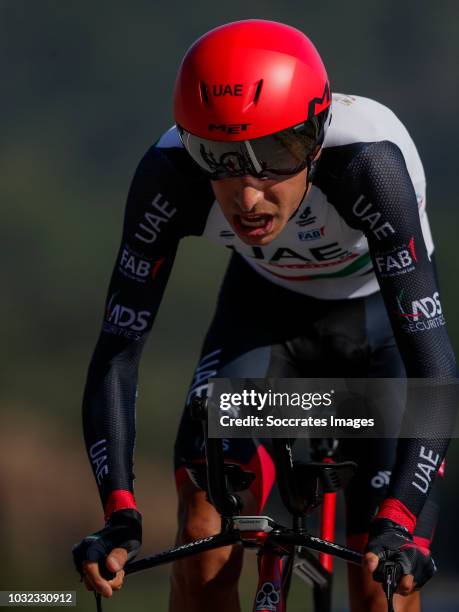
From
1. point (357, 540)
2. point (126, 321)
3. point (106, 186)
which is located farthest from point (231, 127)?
point (106, 186)

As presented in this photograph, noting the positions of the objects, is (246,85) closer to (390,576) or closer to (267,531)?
(267,531)

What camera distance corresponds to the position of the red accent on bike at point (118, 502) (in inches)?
114

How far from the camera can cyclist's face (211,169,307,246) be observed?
112 inches

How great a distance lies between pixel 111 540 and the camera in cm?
276

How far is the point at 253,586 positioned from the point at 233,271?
9.36 feet

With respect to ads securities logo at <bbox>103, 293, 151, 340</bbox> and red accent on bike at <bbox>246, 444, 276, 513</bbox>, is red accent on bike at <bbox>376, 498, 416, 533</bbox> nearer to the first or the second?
red accent on bike at <bbox>246, 444, 276, 513</bbox>

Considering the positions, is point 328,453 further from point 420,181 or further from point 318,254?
point 420,181

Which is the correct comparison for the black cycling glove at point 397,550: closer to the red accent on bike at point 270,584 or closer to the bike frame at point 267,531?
the bike frame at point 267,531

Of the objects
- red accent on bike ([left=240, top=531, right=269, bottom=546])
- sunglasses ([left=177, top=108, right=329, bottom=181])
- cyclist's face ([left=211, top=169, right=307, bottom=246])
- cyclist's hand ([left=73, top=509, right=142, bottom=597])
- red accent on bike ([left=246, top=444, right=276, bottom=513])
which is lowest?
red accent on bike ([left=246, top=444, right=276, bottom=513])

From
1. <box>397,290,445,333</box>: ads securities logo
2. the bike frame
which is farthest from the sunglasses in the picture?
the bike frame

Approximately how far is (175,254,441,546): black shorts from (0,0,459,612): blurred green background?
2635 millimetres

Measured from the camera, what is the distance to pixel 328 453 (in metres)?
3.66

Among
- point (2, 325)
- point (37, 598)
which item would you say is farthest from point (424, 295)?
point (2, 325)

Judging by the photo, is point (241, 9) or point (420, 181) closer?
point (420, 181)
